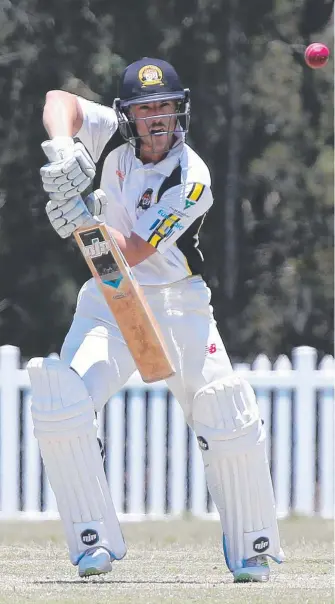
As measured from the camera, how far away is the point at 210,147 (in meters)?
16.6

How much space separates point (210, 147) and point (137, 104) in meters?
11.2

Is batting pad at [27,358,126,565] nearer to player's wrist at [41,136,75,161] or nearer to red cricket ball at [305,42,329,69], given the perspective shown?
player's wrist at [41,136,75,161]

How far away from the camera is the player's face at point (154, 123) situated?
5.50 meters

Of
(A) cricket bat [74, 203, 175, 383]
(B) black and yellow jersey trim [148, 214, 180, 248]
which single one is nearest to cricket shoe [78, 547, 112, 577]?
(A) cricket bat [74, 203, 175, 383]

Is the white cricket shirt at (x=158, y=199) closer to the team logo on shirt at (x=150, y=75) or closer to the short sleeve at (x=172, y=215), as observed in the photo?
the short sleeve at (x=172, y=215)

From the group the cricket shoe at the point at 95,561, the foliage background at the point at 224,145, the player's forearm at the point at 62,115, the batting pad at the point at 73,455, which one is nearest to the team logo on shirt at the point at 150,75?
the player's forearm at the point at 62,115

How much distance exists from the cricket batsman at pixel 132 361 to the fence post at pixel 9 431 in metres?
3.95

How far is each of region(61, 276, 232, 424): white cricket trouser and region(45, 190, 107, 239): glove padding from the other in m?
0.37

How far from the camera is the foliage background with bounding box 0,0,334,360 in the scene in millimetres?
15898

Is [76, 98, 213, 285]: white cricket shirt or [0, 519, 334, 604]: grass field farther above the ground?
[76, 98, 213, 285]: white cricket shirt

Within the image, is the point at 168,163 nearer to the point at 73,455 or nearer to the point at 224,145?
the point at 73,455

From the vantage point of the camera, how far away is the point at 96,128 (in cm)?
568

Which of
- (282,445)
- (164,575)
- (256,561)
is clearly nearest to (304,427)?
(282,445)

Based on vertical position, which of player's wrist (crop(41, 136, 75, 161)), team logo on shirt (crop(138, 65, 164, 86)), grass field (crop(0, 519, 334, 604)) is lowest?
grass field (crop(0, 519, 334, 604))
